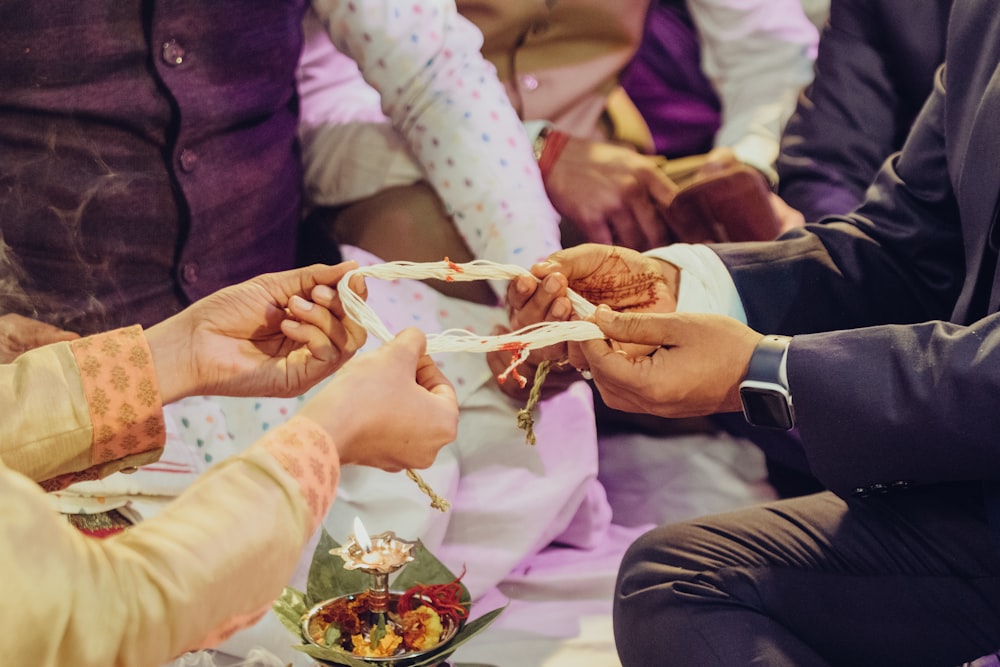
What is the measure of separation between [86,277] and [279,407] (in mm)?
303

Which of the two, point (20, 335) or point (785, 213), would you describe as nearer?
point (20, 335)

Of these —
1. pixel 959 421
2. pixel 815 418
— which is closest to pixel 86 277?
pixel 815 418

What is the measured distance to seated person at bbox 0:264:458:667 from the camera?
2.14ft

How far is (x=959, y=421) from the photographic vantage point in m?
0.99

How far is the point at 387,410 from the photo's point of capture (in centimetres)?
89

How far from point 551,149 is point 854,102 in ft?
1.76

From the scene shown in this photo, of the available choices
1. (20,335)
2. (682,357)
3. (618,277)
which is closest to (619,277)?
(618,277)

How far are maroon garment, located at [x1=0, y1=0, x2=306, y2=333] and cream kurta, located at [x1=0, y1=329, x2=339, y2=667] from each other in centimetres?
59

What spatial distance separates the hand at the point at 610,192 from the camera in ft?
4.92

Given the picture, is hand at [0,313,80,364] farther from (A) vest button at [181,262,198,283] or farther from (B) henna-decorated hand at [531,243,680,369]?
(B) henna-decorated hand at [531,243,680,369]

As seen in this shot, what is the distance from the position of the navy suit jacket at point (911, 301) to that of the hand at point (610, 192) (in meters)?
0.24

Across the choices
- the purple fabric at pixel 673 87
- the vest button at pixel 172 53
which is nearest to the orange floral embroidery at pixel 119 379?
the vest button at pixel 172 53

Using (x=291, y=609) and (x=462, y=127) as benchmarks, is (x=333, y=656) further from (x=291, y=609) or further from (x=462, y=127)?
(x=462, y=127)

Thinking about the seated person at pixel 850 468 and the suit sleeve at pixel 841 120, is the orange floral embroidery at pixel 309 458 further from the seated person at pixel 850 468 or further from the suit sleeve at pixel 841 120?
the suit sleeve at pixel 841 120
